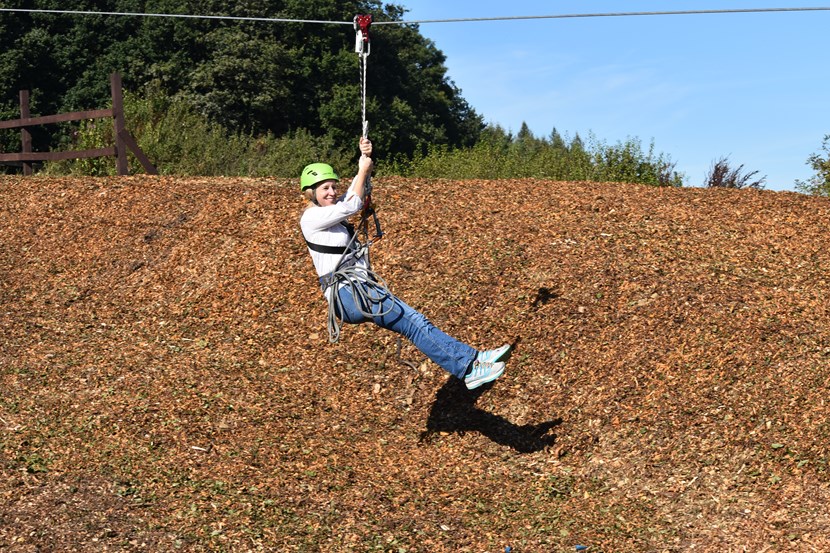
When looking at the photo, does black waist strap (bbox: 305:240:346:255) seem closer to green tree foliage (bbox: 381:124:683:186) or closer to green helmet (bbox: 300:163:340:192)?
green helmet (bbox: 300:163:340:192)

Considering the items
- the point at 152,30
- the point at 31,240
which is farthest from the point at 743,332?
the point at 152,30

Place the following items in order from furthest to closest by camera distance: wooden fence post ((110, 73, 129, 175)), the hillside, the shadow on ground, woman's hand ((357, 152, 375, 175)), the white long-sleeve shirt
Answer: wooden fence post ((110, 73, 129, 175)) < the shadow on ground < the white long-sleeve shirt < the hillside < woman's hand ((357, 152, 375, 175))

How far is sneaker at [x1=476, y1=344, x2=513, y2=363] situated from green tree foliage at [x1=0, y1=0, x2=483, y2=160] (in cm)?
2096

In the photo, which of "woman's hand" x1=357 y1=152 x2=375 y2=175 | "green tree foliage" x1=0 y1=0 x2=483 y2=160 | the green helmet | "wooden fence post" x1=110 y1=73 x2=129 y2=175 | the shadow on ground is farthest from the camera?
"green tree foliage" x1=0 y1=0 x2=483 y2=160

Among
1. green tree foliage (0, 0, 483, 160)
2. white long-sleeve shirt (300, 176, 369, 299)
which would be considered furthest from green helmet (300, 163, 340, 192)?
green tree foliage (0, 0, 483, 160)

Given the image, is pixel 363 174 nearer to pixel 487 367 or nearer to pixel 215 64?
pixel 487 367

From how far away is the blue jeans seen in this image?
695 centimetres

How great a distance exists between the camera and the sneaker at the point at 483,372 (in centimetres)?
687

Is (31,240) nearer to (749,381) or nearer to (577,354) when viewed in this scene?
(577,354)

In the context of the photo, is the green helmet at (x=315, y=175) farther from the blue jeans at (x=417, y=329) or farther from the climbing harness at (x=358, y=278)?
the blue jeans at (x=417, y=329)

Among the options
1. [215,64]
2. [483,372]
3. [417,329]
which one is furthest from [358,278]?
[215,64]

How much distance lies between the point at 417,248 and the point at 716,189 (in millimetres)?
4437

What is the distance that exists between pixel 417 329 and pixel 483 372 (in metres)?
0.58

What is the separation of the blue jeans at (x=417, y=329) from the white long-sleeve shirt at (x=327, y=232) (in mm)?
216
